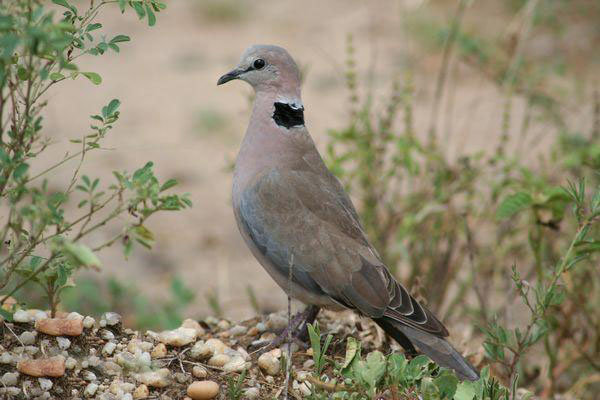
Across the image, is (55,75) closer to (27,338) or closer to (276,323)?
(27,338)

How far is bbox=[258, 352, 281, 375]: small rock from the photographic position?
3000 mm

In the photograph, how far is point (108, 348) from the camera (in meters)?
2.89

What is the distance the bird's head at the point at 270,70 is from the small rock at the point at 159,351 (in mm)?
1293

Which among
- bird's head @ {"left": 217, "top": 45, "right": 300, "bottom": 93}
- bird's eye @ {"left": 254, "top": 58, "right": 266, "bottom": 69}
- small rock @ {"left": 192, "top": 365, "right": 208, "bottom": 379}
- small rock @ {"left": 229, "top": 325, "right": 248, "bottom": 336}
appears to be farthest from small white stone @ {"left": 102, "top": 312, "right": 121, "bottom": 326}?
bird's eye @ {"left": 254, "top": 58, "right": 266, "bottom": 69}

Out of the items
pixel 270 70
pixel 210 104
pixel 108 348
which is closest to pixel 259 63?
pixel 270 70

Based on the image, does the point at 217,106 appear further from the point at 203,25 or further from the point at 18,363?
the point at 18,363

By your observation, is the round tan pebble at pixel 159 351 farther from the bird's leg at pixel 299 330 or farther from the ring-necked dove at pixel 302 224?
the ring-necked dove at pixel 302 224

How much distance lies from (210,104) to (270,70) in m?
3.95

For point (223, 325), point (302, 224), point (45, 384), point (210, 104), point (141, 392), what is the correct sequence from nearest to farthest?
1. point (45, 384)
2. point (141, 392)
3. point (302, 224)
4. point (223, 325)
5. point (210, 104)

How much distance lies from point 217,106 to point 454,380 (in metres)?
5.33

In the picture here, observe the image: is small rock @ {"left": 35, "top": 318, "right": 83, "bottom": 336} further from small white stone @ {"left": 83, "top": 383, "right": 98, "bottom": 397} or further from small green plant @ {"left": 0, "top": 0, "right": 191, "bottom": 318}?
small white stone @ {"left": 83, "top": 383, "right": 98, "bottom": 397}

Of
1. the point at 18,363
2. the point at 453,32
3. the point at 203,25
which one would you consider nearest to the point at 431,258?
the point at 453,32

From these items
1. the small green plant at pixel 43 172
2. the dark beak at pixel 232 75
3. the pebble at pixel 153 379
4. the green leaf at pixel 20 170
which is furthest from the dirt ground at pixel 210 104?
the green leaf at pixel 20 170

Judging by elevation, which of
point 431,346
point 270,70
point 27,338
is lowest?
point 431,346
